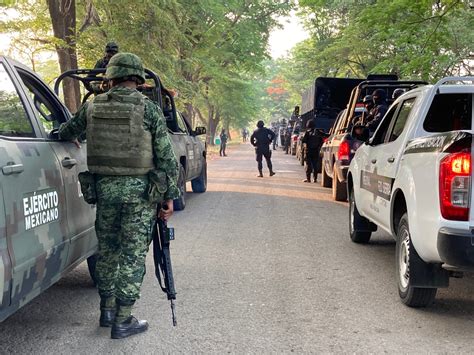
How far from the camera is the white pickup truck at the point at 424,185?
144 inches

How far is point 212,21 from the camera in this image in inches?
1042

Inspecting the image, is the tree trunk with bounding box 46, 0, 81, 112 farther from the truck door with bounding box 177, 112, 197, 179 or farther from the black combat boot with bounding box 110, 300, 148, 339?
the black combat boot with bounding box 110, 300, 148, 339

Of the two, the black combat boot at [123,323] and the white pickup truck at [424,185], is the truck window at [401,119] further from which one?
the black combat boot at [123,323]

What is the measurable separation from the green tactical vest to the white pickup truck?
79.6 inches

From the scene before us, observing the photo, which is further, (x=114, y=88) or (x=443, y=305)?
(x=443, y=305)

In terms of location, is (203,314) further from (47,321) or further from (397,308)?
(397,308)

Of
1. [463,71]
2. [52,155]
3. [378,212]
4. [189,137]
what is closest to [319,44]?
[463,71]

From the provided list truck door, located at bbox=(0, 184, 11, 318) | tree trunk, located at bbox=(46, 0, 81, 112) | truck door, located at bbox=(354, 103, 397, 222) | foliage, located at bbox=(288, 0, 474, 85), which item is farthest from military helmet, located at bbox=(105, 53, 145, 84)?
tree trunk, located at bbox=(46, 0, 81, 112)

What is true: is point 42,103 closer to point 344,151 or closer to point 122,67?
point 122,67

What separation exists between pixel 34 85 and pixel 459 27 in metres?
20.0

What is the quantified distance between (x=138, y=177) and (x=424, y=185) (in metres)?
2.05

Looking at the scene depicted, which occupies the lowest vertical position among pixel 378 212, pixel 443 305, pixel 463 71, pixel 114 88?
pixel 443 305

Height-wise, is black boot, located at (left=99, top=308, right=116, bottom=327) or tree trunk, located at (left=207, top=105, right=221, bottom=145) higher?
tree trunk, located at (left=207, top=105, right=221, bottom=145)

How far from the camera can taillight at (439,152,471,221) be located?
363cm
